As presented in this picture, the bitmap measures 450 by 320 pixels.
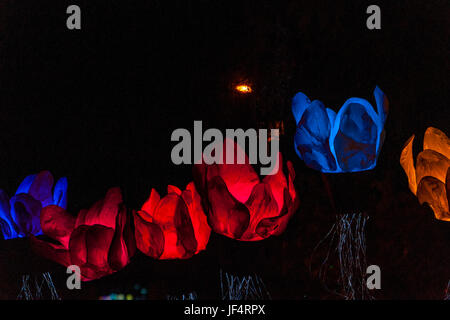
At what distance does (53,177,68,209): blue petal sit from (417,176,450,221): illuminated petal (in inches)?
28.8

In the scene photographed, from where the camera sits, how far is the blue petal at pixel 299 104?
3.03 ft

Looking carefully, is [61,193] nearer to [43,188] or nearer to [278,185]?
[43,188]

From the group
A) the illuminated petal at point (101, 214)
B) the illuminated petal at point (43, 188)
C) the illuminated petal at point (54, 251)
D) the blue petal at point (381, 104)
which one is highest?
the blue petal at point (381, 104)

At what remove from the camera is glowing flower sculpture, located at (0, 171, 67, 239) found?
89 centimetres

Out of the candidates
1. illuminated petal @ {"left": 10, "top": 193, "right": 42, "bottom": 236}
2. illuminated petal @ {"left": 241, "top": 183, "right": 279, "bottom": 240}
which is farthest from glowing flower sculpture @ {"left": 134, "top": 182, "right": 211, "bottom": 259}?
illuminated petal @ {"left": 10, "top": 193, "right": 42, "bottom": 236}

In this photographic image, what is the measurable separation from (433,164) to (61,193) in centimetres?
77

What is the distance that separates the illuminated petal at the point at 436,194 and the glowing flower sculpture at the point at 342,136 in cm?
10

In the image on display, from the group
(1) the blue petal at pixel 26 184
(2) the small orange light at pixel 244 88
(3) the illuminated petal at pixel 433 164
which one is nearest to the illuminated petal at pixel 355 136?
(3) the illuminated petal at pixel 433 164

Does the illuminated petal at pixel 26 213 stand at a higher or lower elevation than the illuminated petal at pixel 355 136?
lower

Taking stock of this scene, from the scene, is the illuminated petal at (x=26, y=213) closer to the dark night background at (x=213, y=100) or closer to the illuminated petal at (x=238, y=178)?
the dark night background at (x=213, y=100)

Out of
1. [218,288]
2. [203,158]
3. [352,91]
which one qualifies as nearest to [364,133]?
[352,91]

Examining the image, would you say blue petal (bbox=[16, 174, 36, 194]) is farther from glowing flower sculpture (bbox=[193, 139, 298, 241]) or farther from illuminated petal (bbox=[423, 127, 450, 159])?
illuminated petal (bbox=[423, 127, 450, 159])

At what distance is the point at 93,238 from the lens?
30.0 inches
